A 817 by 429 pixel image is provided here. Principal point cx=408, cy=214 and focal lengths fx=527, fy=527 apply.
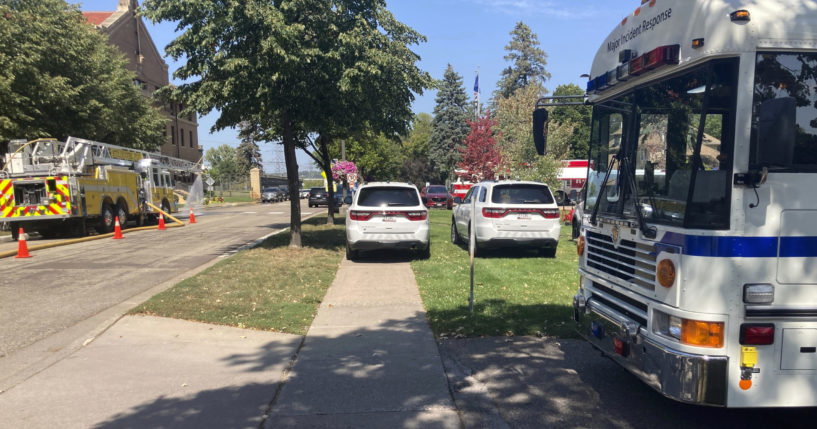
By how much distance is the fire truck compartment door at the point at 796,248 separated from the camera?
3277mm

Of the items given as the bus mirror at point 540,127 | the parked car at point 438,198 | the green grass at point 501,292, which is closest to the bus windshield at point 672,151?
the bus mirror at point 540,127

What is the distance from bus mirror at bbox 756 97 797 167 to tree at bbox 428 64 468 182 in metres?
55.8

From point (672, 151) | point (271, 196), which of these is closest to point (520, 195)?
point (672, 151)

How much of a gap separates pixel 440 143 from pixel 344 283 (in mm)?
52033

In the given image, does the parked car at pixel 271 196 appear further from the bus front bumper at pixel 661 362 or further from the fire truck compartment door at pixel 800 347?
the fire truck compartment door at pixel 800 347

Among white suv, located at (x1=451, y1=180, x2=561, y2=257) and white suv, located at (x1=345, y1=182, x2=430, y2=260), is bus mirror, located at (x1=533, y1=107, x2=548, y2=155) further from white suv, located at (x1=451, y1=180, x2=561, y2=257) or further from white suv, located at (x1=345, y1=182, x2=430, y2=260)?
white suv, located at (x1=345, y1=182, x2=430, y2=260)

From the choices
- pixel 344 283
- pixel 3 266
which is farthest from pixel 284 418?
pixel 3 266

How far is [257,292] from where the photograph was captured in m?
8.34

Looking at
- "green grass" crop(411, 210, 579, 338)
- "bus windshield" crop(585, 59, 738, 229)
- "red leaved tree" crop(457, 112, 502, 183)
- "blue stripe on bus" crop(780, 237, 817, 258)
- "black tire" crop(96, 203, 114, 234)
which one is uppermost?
"red leaved tree" crop(457, 112, 502, 183)

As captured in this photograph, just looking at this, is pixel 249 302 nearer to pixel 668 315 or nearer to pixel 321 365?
pixel 321 365

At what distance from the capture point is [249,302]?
25.4ft

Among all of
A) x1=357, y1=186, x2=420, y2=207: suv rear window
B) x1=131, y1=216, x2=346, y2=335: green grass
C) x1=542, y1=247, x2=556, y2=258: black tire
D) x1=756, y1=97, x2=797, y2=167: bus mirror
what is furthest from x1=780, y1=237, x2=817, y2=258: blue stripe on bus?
x1=542, y1=247, x2=556, y2=258: black tire

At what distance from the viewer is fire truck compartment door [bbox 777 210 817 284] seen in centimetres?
328

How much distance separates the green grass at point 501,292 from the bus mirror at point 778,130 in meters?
3.50
